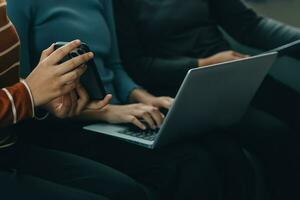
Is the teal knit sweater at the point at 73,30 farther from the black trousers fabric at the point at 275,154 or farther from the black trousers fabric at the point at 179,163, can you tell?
the black trousers fabric at the point at 275,154

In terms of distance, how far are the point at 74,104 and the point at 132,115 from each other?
0.16 meters

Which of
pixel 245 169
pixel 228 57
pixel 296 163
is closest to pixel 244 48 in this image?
pixel 228 57

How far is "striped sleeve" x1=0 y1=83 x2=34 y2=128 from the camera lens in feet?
2.88

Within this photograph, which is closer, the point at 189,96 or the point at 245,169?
the point at 189,96

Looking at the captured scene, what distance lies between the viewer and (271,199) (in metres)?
1.39

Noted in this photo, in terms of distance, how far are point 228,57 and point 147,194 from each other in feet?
1.90

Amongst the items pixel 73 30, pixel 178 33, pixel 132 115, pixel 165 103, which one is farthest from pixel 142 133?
pixel 178 33

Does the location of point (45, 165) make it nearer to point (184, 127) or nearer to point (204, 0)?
point (184, 127)

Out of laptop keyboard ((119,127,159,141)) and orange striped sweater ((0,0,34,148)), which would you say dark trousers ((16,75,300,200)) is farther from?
orange striped sweater ((0,0,34,148))

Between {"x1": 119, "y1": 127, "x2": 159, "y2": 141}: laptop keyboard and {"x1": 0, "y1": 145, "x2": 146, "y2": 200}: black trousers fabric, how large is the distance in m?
0.09

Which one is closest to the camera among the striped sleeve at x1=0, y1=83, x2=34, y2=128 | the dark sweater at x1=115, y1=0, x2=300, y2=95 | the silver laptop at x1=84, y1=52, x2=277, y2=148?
the striped sleeve at x1=0, y1=83, x2=34, y2=128

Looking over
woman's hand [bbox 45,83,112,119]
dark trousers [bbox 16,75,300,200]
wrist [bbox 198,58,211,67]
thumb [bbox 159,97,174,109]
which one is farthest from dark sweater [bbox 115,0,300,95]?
woman's hand [bbox 45,83,112,119]

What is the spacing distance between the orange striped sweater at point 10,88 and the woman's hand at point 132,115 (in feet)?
0.79

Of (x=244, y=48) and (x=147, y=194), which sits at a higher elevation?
(x=244, y=48)
